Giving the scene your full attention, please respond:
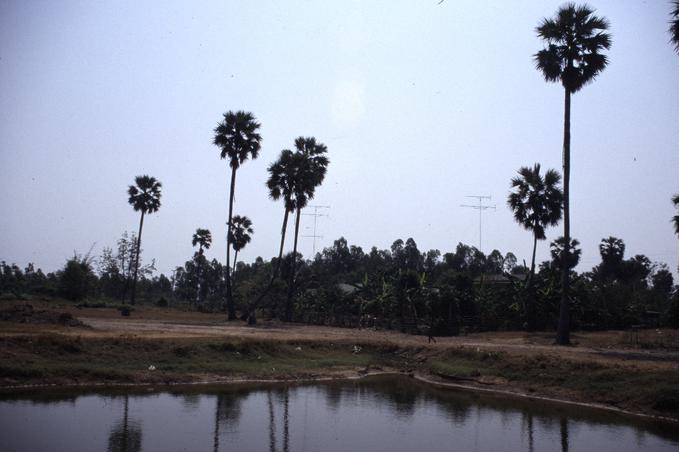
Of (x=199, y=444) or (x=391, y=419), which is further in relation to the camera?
(x=391, y=419)

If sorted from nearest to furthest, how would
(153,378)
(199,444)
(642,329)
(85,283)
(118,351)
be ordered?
(199,444)
(153,378)
(118,351)
(642,329)
(85,283)

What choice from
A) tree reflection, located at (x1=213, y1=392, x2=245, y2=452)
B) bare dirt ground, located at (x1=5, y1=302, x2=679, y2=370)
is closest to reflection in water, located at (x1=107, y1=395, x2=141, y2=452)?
tree reflection, located at (x1=213, y1=392, x2=245, y2=452)

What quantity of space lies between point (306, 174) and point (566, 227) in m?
26.9

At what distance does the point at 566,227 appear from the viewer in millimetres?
31766

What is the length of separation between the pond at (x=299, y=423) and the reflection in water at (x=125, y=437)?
2 cm

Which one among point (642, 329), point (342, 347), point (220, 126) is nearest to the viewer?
point (342, 347)

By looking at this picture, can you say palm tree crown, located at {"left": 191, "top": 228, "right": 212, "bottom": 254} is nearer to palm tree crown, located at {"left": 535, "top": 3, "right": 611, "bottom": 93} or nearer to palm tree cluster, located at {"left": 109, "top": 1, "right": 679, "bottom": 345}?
palm tree cluster, located at {"left": 109, "top": 1, "right": 679, "bottom": 345}

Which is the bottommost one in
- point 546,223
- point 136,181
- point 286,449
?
point 286,449

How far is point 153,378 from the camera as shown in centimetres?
2295

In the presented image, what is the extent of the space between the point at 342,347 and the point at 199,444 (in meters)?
18.2

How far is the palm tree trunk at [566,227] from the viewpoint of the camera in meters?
31.6

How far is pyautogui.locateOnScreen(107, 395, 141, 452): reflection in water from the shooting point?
13970 millimetres

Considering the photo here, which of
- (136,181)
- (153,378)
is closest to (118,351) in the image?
(153,378)

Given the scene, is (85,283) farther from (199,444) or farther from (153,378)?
(199,444)
